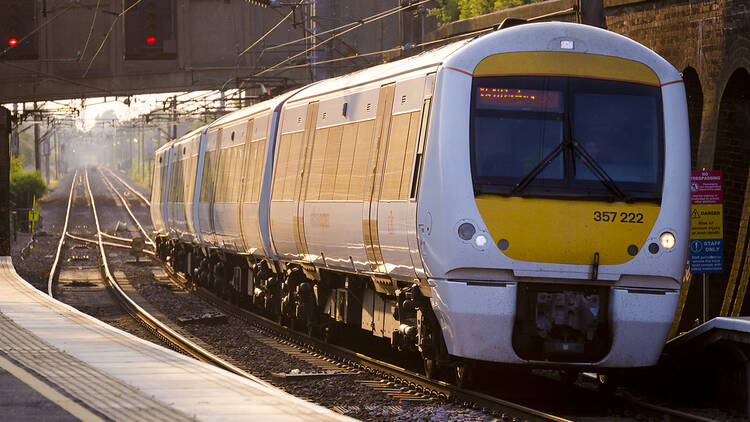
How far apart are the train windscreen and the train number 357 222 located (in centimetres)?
16

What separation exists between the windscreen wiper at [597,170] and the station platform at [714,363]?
63.1 inches

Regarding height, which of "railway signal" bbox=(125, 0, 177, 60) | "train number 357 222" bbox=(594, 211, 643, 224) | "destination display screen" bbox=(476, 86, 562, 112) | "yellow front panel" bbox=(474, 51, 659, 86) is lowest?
"train number 357 222" bbox=(594, 211, 643, 224)

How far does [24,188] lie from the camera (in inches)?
2549

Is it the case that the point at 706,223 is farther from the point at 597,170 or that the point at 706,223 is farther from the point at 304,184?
the point at 304,184

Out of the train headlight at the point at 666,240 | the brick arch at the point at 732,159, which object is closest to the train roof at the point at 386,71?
the train headlight at the point at 666,240

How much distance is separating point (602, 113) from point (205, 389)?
4.61 metres

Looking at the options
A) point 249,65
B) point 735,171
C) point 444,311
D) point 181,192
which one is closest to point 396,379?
point 444,311

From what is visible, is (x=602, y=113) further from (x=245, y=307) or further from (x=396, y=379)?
(x=245, y=307)

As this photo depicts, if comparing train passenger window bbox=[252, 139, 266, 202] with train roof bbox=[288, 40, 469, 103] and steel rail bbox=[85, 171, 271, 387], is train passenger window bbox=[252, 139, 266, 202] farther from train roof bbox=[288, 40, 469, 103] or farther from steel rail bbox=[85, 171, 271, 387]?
steel rail bbox=[85, 171, 271, 387]

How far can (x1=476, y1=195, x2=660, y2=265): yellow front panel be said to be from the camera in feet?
36.5

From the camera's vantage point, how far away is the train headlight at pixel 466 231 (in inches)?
436

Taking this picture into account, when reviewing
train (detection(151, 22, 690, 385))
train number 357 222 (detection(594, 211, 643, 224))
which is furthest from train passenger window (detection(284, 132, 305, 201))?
train number 357 222 (detection(594, 211, 643, 224))

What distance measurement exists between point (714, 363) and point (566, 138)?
9.40 feet

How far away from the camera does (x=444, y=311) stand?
11.4 m
